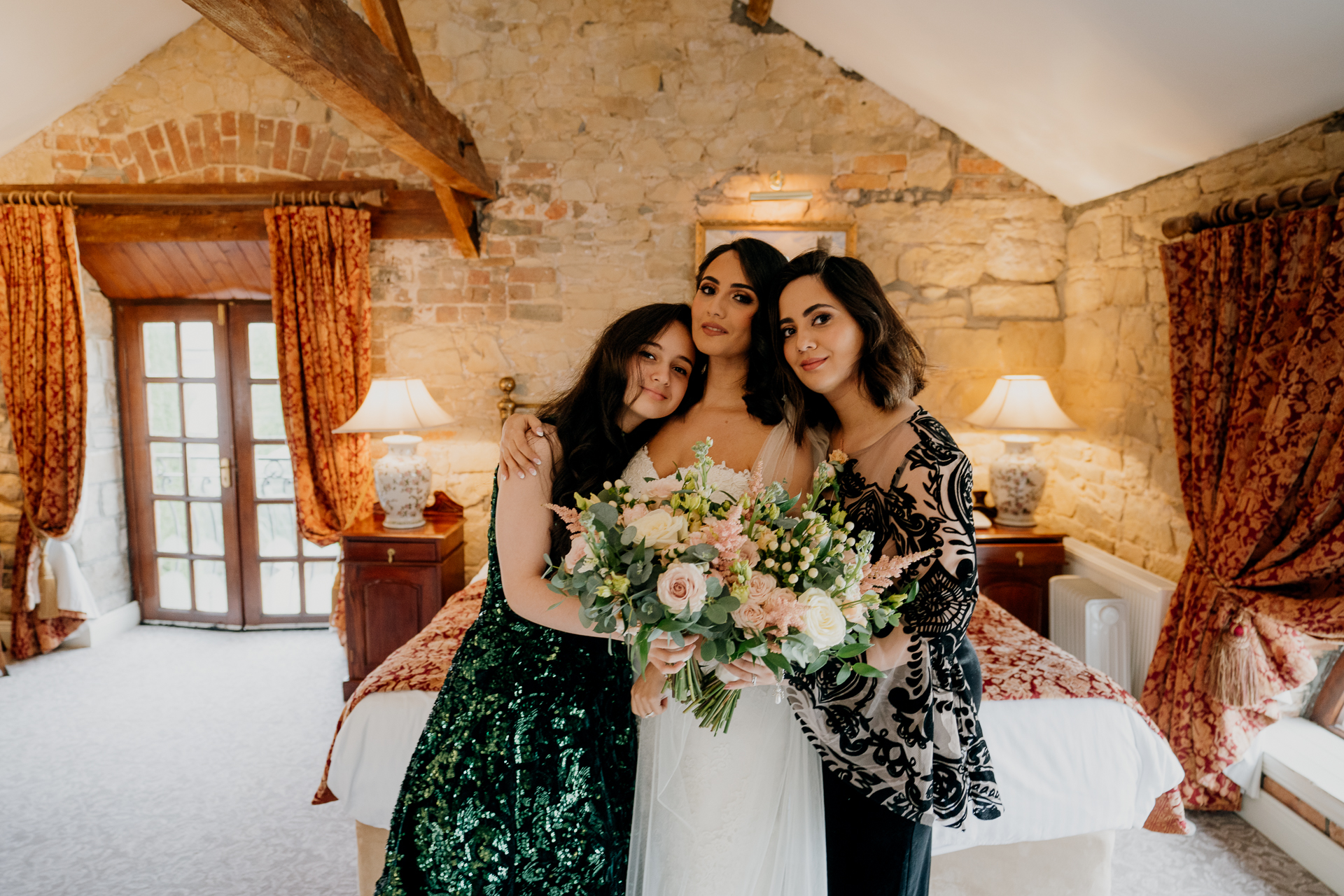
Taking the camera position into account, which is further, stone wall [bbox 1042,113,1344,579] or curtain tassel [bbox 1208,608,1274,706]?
stone wall [bbox 1042,113,1344,579]

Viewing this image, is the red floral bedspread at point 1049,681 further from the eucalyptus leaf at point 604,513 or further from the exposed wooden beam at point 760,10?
the exposed wooden beam at point 760,10

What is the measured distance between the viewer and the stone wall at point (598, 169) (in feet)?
13.8

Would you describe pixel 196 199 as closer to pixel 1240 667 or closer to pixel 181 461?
pixel 181 461

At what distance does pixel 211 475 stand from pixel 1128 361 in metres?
5.50

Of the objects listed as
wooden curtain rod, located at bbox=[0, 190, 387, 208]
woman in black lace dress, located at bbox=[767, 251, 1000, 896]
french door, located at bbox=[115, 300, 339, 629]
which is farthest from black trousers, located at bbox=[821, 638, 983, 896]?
french door, located at bbox=[115, 300, 339, 629]

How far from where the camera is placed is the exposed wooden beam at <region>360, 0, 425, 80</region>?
2.75m

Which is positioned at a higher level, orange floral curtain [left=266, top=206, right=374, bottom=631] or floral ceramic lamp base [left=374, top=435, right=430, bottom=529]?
orange floral curtain [left=266, top=206, right=374, bottom=631]

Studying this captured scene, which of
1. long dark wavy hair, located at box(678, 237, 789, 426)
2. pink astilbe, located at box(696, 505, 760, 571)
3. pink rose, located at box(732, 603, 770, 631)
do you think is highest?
long dark wavy hair, located at box(678, 237, 789, 426)

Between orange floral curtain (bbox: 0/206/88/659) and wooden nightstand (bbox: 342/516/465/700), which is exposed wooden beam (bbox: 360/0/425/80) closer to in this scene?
wooden nightstand (bbox: 342/516/465/700)

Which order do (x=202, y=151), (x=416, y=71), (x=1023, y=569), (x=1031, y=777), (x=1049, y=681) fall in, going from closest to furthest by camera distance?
(x=1031, y=777)
(x=1049, y=681)
(x=416, y=71)
(x=1023, y=569)
(x=202, y=151)

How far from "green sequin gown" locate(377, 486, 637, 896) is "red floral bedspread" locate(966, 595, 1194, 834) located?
109 centimetres

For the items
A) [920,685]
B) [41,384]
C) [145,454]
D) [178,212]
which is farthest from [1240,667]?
[41,384]

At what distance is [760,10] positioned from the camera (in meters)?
3.98

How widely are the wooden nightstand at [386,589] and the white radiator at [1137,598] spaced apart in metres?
3.35
